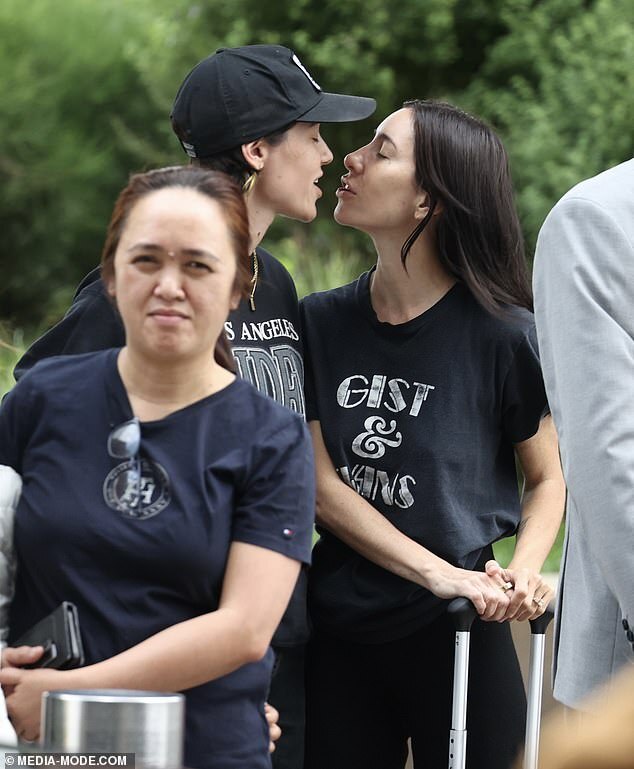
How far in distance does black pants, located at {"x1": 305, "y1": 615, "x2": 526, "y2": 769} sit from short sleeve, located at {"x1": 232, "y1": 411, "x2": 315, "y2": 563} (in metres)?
1.04

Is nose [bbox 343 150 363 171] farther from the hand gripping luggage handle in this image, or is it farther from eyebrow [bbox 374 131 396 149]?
the hand gripping luggage handle

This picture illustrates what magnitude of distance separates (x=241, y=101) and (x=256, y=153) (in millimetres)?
114

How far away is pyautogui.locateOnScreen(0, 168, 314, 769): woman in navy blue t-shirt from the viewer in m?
2.09

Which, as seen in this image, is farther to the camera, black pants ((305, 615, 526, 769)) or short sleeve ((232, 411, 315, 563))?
black pants ((305, 615, 526, 769))

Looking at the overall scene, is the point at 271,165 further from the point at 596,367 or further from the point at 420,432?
the point at 596,367

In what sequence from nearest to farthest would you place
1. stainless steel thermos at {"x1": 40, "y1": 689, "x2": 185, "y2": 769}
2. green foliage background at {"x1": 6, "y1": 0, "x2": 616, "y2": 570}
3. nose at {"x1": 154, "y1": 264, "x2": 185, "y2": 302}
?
stainless steel thermos at {"x1": 40, "y1": 689, "x2": 185, "y2": 769} → nose at {"x1": 154, "y1": 264, "x2": 185, "y2": 302} → green foliage background at {"x1": 6, "y1": 0, "x2": 616, "y2": 570}

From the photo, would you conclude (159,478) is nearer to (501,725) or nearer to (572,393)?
(572,393)

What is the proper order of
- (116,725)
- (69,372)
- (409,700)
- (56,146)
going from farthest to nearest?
1. (56,146)
2. (409,700)
3. (69,372)
4. (116,725)

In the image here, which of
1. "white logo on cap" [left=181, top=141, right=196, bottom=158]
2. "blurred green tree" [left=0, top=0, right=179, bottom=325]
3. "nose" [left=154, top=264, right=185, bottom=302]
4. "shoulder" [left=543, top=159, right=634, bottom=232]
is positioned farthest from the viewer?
"blurred green tree" [left=0, top=0, right=179, bottom=325]

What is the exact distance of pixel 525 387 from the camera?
3.17 metres

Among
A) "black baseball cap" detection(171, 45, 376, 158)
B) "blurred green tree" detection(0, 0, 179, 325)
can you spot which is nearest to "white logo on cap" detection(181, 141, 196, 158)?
"black baseball cap" detection(171, 45, 376, 158)

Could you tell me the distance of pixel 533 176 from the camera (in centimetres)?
1309

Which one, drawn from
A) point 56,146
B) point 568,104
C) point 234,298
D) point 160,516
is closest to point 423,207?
point 234,298

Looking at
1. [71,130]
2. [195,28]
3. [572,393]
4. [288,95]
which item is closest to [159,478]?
[572,393]
